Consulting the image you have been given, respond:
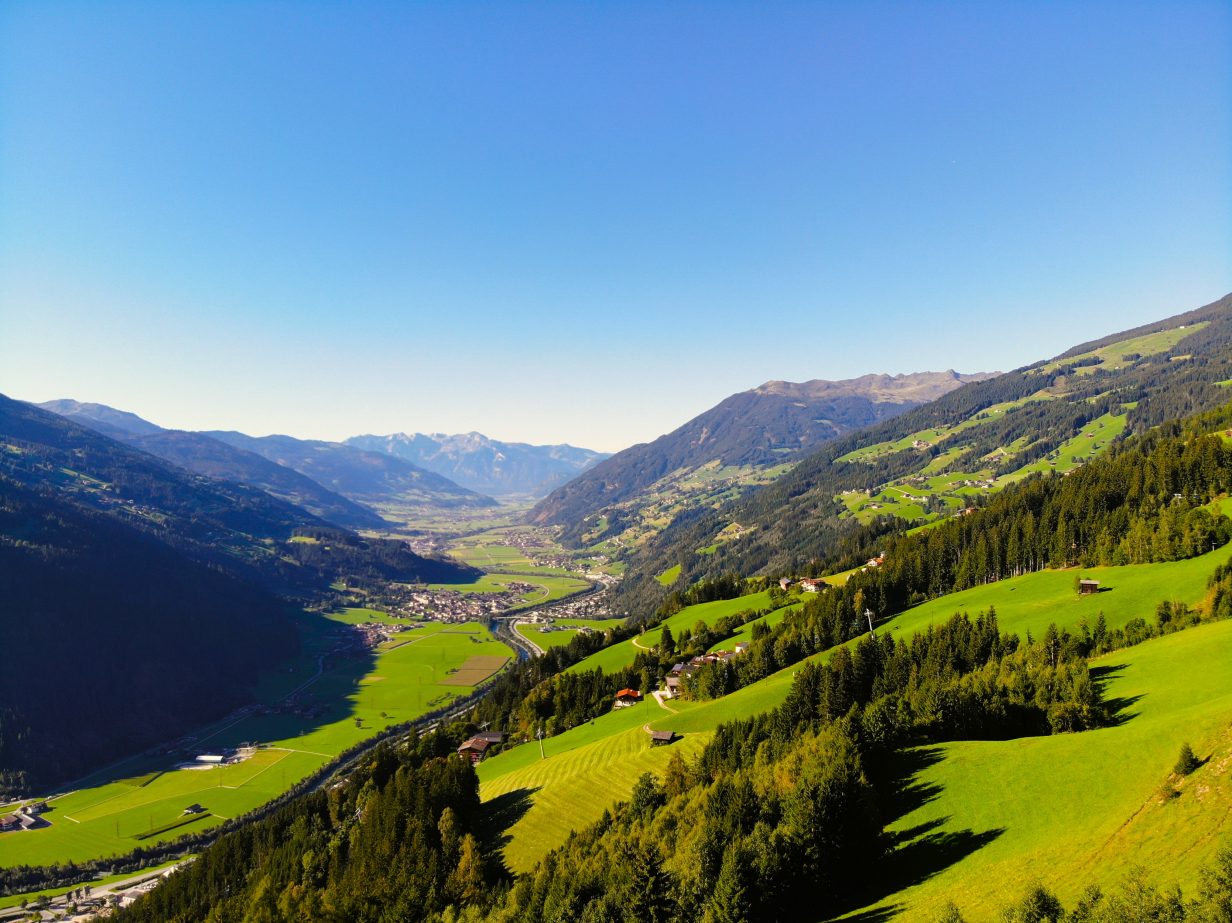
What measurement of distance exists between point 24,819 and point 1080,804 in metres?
161

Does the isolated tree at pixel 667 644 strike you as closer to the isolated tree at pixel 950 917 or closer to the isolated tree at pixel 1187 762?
the isolated tree at pixel 1187 762

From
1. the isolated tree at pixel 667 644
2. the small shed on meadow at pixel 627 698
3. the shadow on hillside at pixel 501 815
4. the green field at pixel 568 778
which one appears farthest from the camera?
the isolated tree at pixel 667 644

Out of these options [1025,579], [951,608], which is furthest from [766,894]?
[1025,579]

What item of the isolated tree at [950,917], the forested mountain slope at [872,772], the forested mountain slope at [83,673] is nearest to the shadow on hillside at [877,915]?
the forested mountain slope at [872,772]

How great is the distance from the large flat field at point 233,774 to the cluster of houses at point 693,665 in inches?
3232

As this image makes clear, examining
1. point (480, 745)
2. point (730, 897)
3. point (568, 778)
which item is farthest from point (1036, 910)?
point (480, 745)

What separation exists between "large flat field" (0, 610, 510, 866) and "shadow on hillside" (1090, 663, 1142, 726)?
129 metres

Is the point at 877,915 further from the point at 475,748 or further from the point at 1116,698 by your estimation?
the point at 475,748

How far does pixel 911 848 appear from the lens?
36.0m

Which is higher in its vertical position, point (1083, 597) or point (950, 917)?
point (950, 917)

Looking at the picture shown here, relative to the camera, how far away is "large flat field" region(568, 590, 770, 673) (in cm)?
11123

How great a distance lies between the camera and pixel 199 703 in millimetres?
171875

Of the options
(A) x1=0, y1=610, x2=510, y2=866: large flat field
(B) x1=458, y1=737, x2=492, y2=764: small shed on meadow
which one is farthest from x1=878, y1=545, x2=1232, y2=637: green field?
(A) x1=0, y1=610, x2=510, y2=866: large flat field

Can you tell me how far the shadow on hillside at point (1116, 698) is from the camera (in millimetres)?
43344
